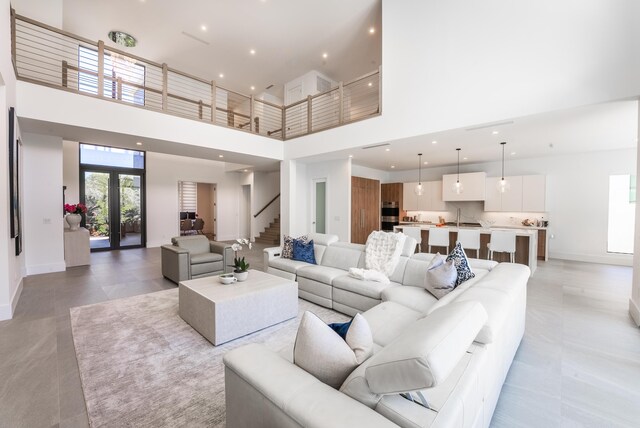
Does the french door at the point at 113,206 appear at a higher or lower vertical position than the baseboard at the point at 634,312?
higher

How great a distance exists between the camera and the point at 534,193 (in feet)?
24.6

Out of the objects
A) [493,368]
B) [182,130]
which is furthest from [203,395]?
[182,130]

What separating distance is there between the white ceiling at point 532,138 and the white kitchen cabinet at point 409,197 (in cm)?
160

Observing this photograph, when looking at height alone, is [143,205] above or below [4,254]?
above

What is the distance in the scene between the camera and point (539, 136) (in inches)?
210

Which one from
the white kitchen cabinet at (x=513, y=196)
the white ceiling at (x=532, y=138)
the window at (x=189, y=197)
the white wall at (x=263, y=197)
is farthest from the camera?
the window at (x=189, y=197)

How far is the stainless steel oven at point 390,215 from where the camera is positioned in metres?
10.1

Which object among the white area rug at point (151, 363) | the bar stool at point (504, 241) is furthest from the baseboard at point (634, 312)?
the white area rug at point (151, 363)

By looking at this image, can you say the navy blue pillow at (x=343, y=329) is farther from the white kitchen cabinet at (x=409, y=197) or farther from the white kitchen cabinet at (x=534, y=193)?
the white kitchen cabinet at (x=409, y=197)

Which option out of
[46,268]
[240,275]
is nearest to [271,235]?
[46,268]

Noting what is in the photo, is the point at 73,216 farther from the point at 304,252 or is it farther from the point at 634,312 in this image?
the point at 634,312

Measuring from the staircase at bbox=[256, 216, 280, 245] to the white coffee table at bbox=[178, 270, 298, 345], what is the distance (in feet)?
21.2

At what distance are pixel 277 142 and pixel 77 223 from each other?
516cm

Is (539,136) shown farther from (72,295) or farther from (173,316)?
(72,295)
